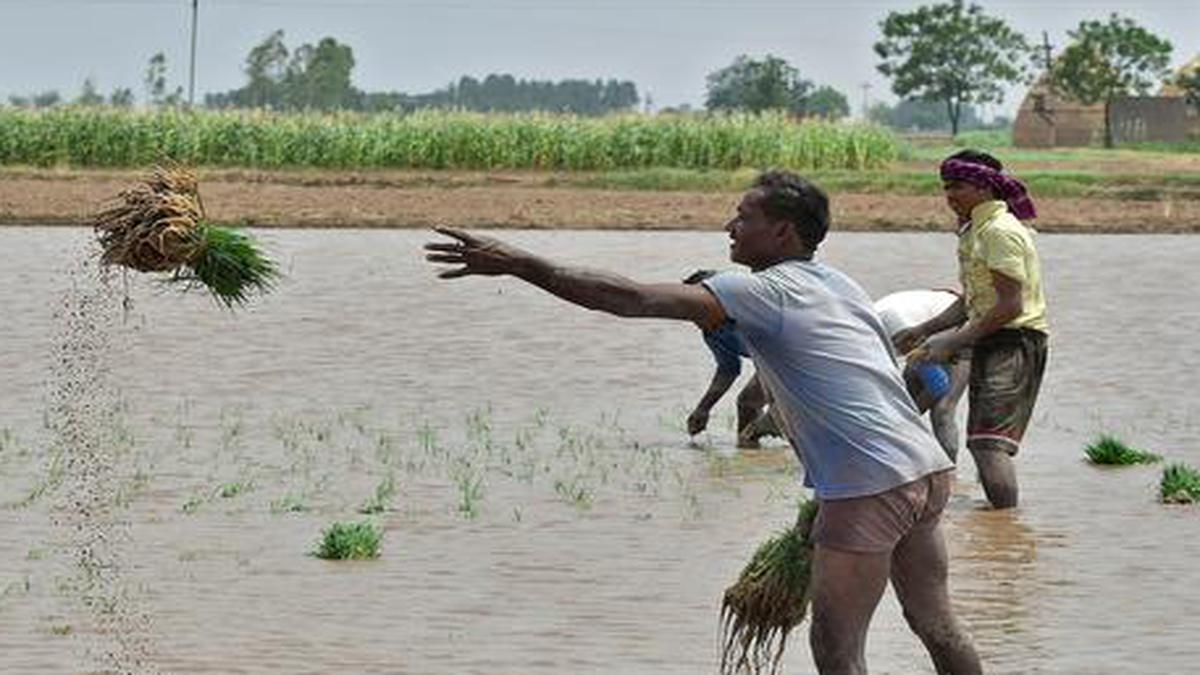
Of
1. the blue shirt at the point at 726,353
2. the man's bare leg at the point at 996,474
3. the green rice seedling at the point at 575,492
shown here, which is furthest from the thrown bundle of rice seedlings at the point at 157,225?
the blue shirt at the point at 726,353

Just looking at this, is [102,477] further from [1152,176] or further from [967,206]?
[1152,176]

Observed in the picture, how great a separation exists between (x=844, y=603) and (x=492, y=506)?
19.7ft

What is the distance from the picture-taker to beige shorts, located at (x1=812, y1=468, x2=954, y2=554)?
22.8 ft

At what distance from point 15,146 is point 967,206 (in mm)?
41760

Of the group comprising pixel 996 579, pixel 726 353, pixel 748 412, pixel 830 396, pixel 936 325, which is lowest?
pixel 996 579

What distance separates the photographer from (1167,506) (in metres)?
13.1

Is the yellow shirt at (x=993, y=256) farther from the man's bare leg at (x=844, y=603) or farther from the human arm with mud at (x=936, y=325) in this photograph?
the man's bare leg at (x=844, y=603)

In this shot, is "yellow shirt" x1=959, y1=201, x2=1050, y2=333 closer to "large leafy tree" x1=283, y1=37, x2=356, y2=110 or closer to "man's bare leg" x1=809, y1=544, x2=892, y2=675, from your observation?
"man's bare leg" x1=809, y1=544, x2=892, y2=675

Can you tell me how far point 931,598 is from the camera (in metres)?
7.32

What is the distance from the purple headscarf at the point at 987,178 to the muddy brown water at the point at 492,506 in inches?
55.7

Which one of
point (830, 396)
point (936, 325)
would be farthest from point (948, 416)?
point (830, 396)

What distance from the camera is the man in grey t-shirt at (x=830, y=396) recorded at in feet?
22.4

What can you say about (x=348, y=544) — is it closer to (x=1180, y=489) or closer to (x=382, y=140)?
(x=1180, y=489)

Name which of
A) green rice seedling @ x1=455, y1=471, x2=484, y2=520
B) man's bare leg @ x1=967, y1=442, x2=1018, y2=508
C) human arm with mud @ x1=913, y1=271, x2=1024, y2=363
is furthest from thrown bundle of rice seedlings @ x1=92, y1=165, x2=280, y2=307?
man's bare leg @ x1=967, y1=442, x2=1018, y2=508
